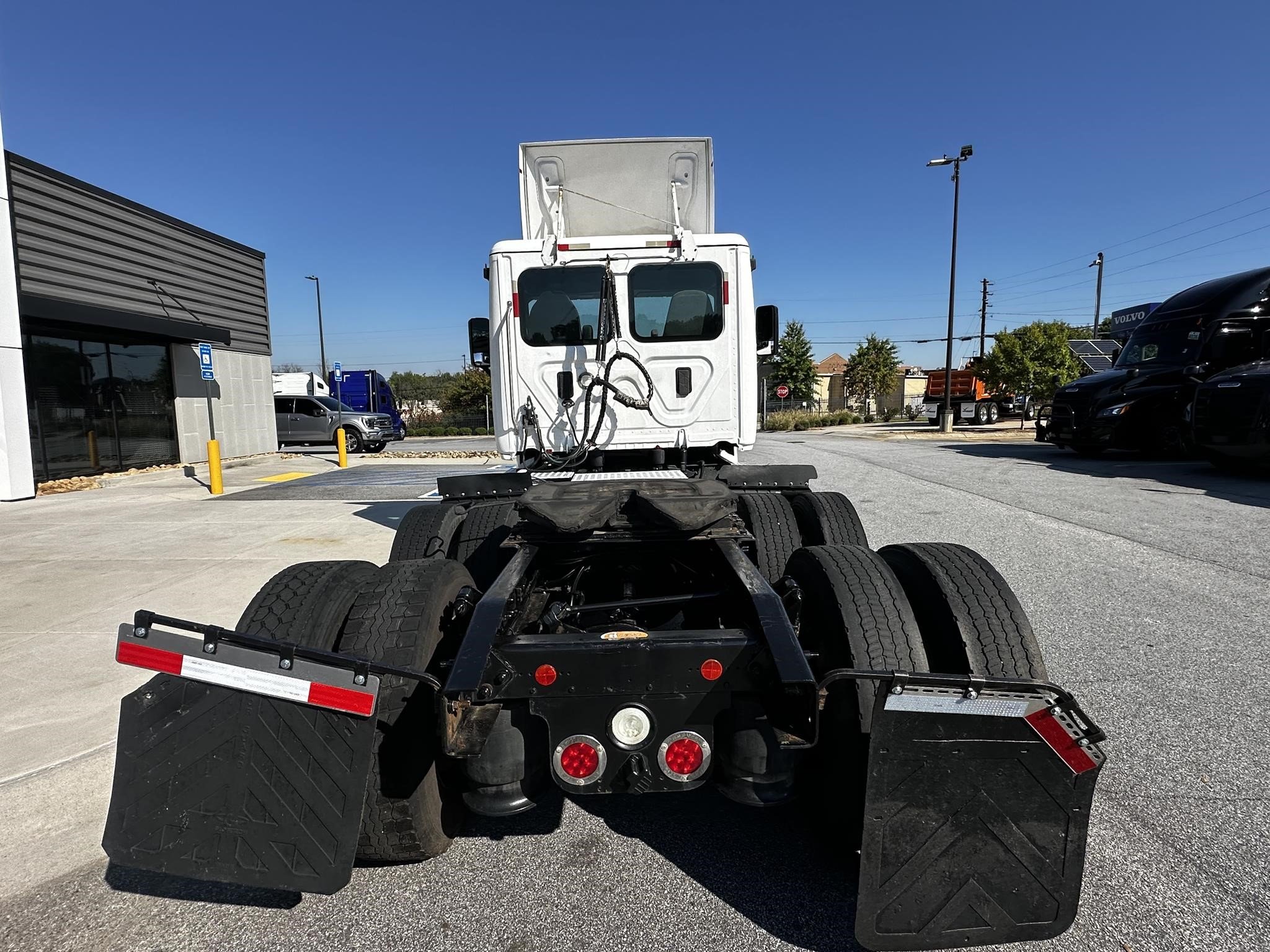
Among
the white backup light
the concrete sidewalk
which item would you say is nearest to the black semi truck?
the concrete sidewalk

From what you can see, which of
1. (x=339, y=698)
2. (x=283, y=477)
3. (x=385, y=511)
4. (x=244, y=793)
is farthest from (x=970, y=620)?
(x=283, y=477)

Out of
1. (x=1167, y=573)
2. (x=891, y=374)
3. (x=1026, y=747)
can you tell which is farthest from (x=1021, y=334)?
(x=1026, y=747)

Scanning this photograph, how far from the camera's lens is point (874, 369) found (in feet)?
183

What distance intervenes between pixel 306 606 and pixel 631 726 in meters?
1.19

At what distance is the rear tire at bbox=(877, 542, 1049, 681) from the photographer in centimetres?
226

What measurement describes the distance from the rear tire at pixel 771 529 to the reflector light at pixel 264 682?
2.51 meters

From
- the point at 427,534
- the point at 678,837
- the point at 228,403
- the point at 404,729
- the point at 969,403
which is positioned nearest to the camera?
the point at 404,729

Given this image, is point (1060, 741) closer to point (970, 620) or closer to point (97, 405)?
point (970, 620)

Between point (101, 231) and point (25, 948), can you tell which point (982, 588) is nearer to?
point (25, 948)

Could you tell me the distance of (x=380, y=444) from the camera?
2388 cm

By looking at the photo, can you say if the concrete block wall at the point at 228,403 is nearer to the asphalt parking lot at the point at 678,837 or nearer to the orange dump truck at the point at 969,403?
the asphalt parking lot at the point at 678,837

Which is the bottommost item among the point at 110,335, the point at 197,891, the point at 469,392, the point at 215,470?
the point at 197,891

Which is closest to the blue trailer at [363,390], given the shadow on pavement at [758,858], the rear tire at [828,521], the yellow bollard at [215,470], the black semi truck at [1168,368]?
the yellow bollard at [215,470]

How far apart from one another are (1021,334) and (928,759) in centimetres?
3938
